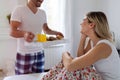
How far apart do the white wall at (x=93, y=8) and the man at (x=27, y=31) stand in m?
1.42

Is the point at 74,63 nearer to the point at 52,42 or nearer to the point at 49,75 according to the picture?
the point at 49,75

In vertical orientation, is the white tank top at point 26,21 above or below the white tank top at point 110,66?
above

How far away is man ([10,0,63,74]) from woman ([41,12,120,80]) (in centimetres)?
62

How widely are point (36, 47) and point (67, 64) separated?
680 millimetres

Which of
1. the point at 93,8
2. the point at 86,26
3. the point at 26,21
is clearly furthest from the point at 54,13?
the point at 86,26

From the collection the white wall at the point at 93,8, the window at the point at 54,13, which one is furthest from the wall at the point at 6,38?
the white wall at the point at 93,8

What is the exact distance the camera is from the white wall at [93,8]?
3211mm

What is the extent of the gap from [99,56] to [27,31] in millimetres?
898

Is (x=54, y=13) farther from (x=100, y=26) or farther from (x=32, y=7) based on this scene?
(x=100, y=26)

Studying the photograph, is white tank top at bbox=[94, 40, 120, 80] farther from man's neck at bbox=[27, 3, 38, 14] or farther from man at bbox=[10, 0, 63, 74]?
man's neck at bbox=[27, 3, 38, 14]

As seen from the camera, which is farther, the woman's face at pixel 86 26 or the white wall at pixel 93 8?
the white wall at pixel 93 8

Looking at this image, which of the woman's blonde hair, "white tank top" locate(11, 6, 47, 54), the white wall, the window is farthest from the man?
the white wall

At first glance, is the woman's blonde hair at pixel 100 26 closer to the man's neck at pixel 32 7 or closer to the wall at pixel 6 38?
the man's neck at pixel 32 7

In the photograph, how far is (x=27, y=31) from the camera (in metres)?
1.95
